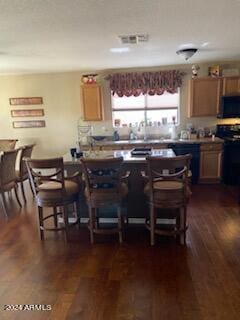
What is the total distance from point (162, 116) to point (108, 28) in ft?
10.8

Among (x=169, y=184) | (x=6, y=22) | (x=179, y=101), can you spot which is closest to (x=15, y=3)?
(x=6, y=22)

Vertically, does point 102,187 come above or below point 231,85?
below

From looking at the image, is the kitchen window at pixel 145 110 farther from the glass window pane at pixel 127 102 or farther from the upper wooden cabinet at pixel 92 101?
the upper wooden cabinet at pixel 92 101

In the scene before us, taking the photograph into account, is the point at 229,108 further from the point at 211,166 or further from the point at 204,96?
the point at 211,166

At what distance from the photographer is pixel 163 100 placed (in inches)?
226

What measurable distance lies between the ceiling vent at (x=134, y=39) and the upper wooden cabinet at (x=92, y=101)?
7.26 feet

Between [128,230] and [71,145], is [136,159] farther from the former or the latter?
[71,145]

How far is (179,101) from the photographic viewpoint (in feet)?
18.4

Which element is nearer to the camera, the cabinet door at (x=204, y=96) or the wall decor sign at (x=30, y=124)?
the cabinet door at (x=204, y=96)

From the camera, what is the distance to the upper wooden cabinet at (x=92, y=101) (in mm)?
5430

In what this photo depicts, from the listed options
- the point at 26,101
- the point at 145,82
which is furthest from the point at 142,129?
the point at 26,101

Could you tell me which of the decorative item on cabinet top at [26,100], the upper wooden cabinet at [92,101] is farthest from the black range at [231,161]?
the decorative item on cabinet top at [26,100]

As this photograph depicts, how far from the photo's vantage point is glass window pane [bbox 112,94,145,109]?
5777mm

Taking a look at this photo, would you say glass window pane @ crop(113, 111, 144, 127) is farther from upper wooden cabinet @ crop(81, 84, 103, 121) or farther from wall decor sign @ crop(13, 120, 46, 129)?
wall decor sign @ crop(13, 120, 46, 129)
